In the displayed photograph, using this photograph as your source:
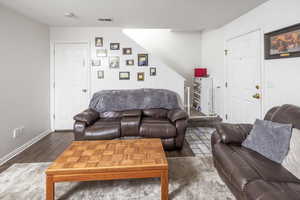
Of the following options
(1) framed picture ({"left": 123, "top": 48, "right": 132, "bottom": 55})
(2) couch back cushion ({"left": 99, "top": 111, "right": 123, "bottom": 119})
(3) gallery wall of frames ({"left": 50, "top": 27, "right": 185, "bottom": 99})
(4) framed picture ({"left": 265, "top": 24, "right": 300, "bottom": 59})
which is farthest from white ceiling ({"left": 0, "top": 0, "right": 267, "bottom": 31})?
(2) couch back cushion ({"left": 99, "top": 111, "right": 123, "bottom": 119})

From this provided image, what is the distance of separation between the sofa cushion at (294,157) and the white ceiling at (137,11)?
7.02 ft

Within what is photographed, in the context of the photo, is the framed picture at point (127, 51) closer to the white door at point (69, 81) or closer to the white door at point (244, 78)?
the white door at point (69, 81)

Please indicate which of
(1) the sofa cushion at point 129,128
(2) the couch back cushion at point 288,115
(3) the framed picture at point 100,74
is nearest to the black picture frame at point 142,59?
(3) the framed picture at point 100,74

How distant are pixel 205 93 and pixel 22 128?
4260mm

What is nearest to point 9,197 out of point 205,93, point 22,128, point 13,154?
point 13,154

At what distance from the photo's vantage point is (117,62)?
4340mm

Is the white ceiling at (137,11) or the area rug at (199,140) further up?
the white ceiling at (137,11)

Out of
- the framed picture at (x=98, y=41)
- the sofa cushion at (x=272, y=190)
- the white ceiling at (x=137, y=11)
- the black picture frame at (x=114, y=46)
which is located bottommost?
the sofa cushion at (x=272, y=190)

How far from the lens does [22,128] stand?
3295 millimetres

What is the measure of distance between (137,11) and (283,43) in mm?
2319

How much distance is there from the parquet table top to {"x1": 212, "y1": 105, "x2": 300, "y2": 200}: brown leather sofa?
0.64 m

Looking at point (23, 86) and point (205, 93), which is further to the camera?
point (205, 93)

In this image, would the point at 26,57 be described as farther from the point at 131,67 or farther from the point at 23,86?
the point at 131,67

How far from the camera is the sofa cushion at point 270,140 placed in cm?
177
